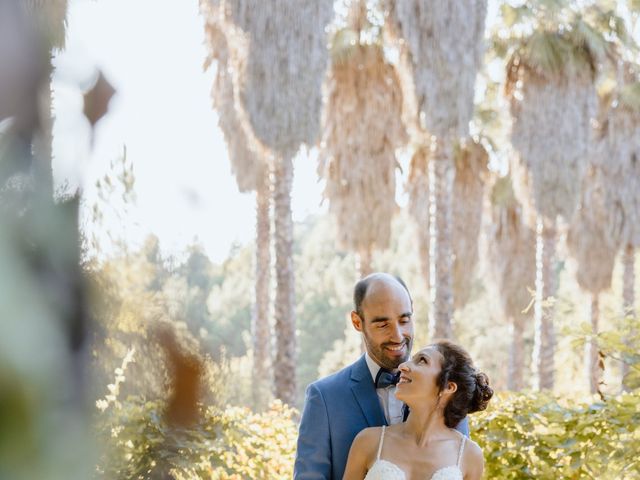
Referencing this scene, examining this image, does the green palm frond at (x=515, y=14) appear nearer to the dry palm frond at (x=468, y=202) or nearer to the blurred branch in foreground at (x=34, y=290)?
the dry palm frond at (x=468, y=202)

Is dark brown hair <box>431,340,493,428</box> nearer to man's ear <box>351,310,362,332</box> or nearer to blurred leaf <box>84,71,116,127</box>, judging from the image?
man's ear <box>351,310,362,332</box>

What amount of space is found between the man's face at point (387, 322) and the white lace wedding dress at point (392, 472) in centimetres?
28

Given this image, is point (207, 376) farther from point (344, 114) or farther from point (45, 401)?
point (344, 114)

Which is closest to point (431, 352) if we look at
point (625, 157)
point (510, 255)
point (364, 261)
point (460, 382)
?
point (460, 382)

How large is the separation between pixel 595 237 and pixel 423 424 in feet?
62.4

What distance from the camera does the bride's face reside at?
326 centimetres

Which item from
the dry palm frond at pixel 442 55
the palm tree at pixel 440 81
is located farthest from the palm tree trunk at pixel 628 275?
the dry palm frond at pixel 442 55

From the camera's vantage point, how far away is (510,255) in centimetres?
2114

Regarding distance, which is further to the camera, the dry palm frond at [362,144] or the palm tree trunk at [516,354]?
the palm tree trunk at [516,354]

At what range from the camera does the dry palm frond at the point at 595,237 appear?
834 inches

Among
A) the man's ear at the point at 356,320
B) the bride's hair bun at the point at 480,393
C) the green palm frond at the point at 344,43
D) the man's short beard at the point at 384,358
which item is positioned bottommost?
the bride's hair bun at the point at 480,393

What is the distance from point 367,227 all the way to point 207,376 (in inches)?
622

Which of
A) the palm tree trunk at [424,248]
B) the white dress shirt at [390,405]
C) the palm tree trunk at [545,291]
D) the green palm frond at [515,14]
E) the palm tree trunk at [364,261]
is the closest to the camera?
the white dress shirt at [390,405]

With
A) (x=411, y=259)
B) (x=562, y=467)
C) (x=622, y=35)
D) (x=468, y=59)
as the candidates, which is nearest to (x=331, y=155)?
(x=468, y=59)
